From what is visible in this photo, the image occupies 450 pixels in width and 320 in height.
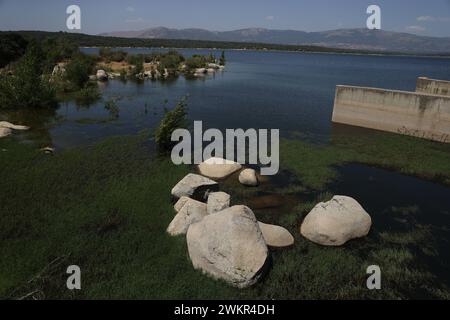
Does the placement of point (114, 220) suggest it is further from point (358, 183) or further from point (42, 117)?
point (42, 117)

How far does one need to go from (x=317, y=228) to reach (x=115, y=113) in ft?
85.4

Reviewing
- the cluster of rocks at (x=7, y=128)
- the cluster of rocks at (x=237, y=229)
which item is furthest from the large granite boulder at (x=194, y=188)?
the cluster of rocks at (x=7, y=128)

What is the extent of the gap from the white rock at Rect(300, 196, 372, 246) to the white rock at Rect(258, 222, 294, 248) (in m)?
0.83

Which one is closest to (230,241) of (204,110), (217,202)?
(217,202)

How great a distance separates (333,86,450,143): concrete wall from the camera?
26016 millimetres

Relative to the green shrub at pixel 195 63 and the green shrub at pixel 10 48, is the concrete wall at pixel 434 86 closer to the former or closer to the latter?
the green shrub at pixel 195 63

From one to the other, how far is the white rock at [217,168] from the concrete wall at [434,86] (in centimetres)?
2700

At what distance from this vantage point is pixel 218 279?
10250 mm

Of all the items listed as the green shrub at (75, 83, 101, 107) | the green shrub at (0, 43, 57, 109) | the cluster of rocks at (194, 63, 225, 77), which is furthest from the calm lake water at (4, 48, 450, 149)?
the cluster of rocks at (194, 63, 225, 77)

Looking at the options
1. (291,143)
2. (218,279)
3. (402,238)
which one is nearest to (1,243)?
(218,279)

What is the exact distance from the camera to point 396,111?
28.2 meters

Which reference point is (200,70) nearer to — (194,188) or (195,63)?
(195,63)

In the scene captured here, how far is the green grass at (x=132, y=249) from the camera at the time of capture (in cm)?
997
